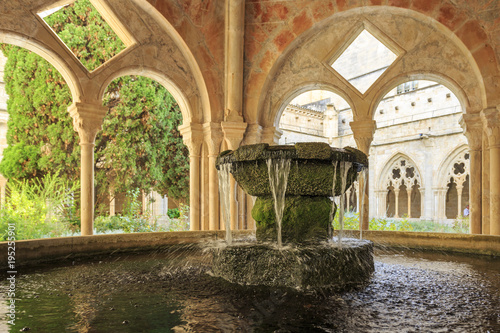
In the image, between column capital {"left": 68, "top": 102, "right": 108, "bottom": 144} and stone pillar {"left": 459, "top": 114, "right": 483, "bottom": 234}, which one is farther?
stone pillar {"left": 459, "top": 114, "right": 483, "bottom": 234}

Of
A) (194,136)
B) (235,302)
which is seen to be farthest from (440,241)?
(194,136)

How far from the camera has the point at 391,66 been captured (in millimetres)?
6738

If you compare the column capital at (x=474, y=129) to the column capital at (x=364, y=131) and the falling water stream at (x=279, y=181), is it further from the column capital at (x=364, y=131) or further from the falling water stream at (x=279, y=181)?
the falling water stream at (x=279, y=181)

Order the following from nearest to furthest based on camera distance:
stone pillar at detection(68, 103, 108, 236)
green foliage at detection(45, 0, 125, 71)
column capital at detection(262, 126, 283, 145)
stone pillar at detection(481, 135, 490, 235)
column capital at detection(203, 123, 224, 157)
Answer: stone pillar at detection(68, 103, 108, 236) < stone pillar at detection(481, 135, 490, 235) < column capital at detection(203, 123, 224, 157) < column capital at detection(262, 126, 283, 145) < green foliage at detection(45, 0, 125, 71)

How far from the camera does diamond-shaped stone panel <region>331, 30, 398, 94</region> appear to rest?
17.6 meters

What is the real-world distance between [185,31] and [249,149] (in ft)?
13.0

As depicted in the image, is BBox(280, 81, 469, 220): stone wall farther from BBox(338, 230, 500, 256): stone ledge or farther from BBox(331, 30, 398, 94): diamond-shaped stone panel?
BBox(338, 230, 500, 256): stone ledge

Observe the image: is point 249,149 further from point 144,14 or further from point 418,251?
point 144,14

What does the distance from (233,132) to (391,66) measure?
9.52ft

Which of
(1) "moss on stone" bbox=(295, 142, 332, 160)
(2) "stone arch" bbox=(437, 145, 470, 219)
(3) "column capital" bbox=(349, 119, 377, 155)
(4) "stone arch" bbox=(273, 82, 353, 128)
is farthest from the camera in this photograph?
(2) "stone arch" bbox=(437, 145, 470, 219)

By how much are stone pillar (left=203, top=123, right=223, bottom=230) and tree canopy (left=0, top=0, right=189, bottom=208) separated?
10.3 ft

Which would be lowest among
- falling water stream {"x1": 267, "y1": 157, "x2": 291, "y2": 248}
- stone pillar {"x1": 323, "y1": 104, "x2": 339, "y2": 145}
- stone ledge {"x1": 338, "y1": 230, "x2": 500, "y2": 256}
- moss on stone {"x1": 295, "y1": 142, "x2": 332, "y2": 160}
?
stone ledge {"x1": 338, "y1": 230, "x2": 500, "y2": 256}

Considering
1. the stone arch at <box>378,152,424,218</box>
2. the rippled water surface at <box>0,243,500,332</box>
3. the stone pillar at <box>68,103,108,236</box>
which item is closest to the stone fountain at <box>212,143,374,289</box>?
the rippled water surface at <box>0,243,500,332</box>

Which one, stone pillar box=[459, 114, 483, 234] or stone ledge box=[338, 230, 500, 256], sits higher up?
stone pillar box=[459, 114, 483, 234]
